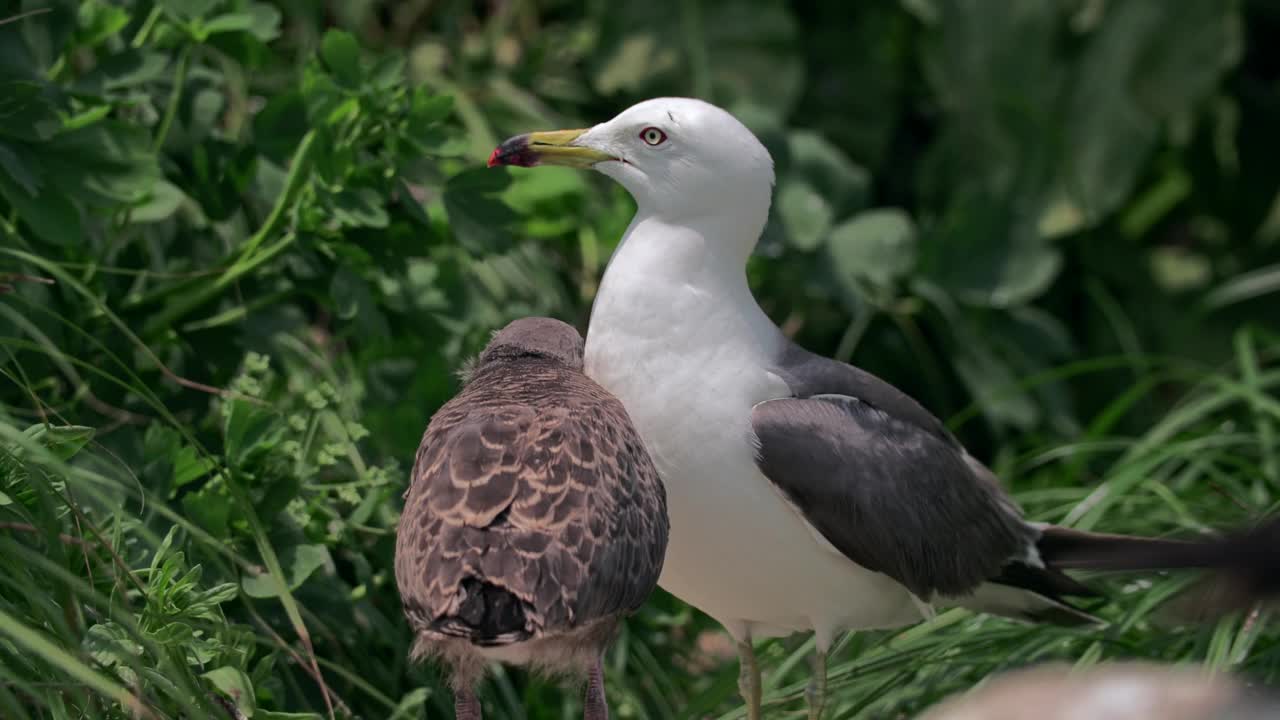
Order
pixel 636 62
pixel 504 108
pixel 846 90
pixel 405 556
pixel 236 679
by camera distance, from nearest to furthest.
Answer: pixel 405 556 → pixel 236 679 → pixel 504 108 → pixel 636 62 → pixel 846 90

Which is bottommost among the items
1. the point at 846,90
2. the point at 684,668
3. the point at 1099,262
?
the point at 684,668

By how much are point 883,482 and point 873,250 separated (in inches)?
73.1

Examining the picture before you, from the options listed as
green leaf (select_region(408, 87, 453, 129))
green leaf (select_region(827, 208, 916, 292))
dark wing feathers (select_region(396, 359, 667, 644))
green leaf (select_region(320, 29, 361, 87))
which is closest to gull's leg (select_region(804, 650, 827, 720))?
dark wing feathers (select_region(396, 359, 667, 644))

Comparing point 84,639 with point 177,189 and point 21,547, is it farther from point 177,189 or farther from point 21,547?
point 177,189

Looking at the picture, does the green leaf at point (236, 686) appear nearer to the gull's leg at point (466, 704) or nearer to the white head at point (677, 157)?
the gull's leg at point (466, 704)

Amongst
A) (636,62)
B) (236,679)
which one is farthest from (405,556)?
(636,62)

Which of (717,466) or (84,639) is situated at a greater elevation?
(717,466)

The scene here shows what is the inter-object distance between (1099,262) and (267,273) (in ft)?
9.94

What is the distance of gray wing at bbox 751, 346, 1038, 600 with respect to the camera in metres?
2.20

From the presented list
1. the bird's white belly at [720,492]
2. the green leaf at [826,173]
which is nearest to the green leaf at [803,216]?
the green leaf at [826,173]

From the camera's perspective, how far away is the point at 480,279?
3.52 meters

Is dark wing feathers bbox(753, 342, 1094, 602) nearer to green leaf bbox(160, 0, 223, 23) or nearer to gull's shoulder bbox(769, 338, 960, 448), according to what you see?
gull's shoulder bbox(769, 338, 960, 448)

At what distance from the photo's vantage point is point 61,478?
2.12 meters

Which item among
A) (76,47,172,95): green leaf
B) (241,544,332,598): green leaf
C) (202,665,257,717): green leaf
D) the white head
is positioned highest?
the white head
